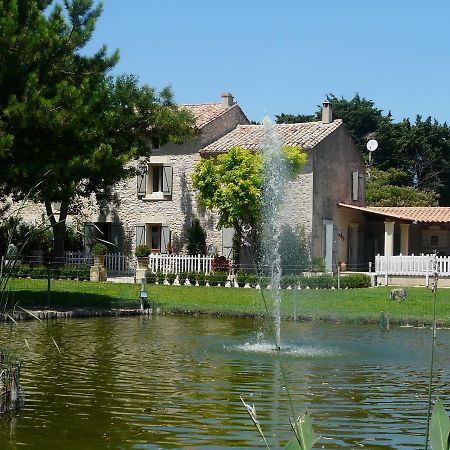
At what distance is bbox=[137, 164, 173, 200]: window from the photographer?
3556 cm

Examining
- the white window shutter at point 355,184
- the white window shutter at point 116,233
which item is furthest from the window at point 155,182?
the white window shutter at point 355,184

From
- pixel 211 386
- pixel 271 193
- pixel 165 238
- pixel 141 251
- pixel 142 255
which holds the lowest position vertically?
pixel 211 386

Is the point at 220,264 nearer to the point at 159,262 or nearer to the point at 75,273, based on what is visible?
the point at 159,262

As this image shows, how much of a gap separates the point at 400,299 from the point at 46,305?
967 cm

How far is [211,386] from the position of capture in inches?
386

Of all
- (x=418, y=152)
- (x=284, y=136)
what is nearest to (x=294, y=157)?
(x=284, y=136)

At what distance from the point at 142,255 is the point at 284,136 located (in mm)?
7530

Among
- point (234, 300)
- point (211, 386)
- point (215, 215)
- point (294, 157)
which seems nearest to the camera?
point (211, 386)

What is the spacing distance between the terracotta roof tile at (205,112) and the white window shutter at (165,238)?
177 inches

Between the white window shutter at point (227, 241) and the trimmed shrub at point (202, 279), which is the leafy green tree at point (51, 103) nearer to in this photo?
the trimmed shrub at point (202, 279)

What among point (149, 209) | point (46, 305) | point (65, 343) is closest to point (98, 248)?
point (149, 209)

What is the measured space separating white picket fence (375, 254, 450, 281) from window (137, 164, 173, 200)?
31.7 ft

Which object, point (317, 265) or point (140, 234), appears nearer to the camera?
point (317, 265)

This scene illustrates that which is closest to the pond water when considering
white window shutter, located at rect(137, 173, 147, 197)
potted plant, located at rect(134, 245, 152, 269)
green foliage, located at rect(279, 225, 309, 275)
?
potted plant, located at rect(134, 245, 152, 269)
